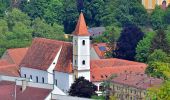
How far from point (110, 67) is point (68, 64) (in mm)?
3564

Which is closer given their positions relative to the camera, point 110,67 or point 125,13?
point 110,67

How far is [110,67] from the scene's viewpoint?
6750 cm

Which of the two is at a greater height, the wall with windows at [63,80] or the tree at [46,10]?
the tree at [46,10]

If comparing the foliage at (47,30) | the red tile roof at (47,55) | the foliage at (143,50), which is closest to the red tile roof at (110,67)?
the red tile roof at (47,55)

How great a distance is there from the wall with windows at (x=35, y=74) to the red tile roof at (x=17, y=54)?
2801 millimetres

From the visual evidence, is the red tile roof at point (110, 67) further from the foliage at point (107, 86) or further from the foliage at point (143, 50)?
the foliage at point (143, 50)

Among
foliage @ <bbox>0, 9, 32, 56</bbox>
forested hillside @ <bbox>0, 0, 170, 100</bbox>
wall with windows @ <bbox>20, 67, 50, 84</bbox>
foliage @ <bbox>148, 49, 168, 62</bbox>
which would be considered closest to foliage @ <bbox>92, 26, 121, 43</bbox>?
forested hillside @ <bbox>0, 0, 170, 100</bbox>

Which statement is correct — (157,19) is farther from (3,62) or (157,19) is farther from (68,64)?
(68,64)

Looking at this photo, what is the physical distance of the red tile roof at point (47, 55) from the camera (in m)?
65.9

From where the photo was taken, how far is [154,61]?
65.6m

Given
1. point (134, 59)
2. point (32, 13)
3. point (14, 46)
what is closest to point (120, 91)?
point (134, 59)

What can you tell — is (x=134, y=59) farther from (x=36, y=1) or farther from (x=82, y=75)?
(x=36, y=1)

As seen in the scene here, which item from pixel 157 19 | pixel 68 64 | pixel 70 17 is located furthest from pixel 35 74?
pixel 70 17

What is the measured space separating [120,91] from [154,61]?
495cm
